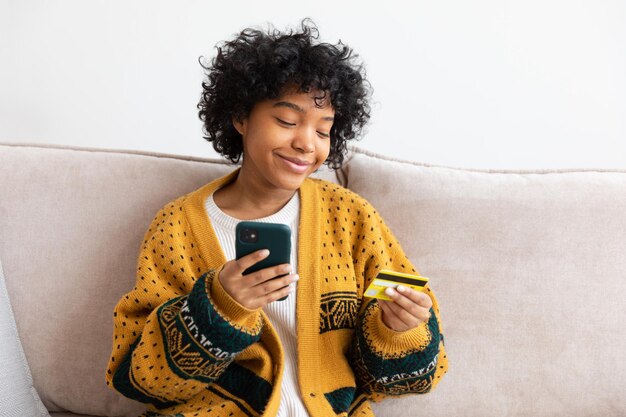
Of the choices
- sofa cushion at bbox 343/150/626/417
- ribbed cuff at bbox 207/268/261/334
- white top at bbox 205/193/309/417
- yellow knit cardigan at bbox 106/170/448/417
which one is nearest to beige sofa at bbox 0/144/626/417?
sofa cushion at bbox 343/150/626/417

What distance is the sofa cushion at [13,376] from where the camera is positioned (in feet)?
4.29

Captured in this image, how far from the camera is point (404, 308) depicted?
113 centimetres

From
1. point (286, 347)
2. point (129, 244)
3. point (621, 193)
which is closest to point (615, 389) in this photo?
point (621, 193)

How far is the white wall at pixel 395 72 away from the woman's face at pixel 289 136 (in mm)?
553

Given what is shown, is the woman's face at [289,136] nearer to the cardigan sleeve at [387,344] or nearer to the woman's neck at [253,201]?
the woman's neck at [253,201]

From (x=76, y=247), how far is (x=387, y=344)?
70 cm

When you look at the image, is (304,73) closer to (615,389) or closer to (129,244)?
(129,244)

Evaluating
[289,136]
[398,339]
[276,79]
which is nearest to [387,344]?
[398,339]

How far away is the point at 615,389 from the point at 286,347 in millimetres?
660

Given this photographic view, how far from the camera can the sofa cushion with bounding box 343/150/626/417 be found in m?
1.36

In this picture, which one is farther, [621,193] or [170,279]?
[621,193]

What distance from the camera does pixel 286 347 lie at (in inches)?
49.5

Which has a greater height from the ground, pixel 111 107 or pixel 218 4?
pixel 218 4

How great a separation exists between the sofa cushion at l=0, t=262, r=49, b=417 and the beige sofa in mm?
53
